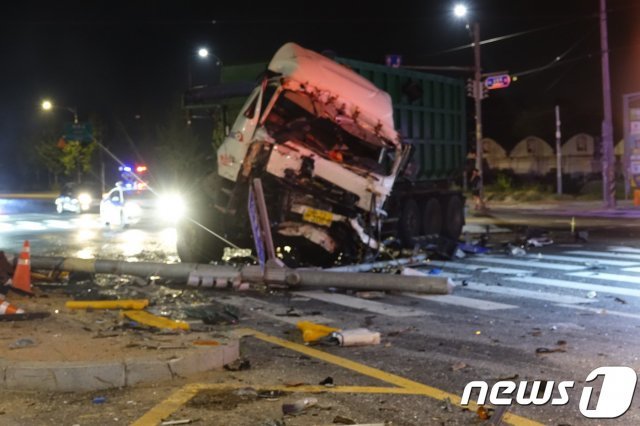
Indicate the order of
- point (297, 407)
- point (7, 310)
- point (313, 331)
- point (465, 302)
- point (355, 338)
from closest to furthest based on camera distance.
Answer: point (297, 407)
point (355, 338)
point (313, 331)
point (7, 310)
point (465, 302)

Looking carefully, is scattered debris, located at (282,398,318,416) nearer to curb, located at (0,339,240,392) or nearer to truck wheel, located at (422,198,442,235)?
curb, located at (0,339,240,392)

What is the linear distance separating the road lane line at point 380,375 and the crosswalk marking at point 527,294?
14.2ft

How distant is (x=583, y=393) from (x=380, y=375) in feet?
5.49

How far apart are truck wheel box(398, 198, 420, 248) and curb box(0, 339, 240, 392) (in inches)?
413

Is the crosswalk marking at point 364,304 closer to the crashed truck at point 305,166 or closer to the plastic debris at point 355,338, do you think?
the crashed truck at point 305,166

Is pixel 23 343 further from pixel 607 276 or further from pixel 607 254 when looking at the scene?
pixel 607 254

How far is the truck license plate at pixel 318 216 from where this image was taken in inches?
500

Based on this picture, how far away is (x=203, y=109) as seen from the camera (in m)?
15.5

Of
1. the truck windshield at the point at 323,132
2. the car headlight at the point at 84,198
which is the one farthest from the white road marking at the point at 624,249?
the car headlight at the point at 84,198

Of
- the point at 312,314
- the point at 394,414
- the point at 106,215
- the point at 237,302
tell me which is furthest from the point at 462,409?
the point at 106,215

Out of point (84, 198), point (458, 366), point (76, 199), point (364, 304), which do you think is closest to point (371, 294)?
point (364, 304)

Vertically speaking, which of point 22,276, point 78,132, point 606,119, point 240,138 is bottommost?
point 22,276

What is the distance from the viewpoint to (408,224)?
1666 cm

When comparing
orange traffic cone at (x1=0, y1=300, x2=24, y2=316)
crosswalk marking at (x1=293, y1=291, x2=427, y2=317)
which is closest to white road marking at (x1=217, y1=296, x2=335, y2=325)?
crosswalk marking at (x1=293, y1=291, x2=427, y2=317)
